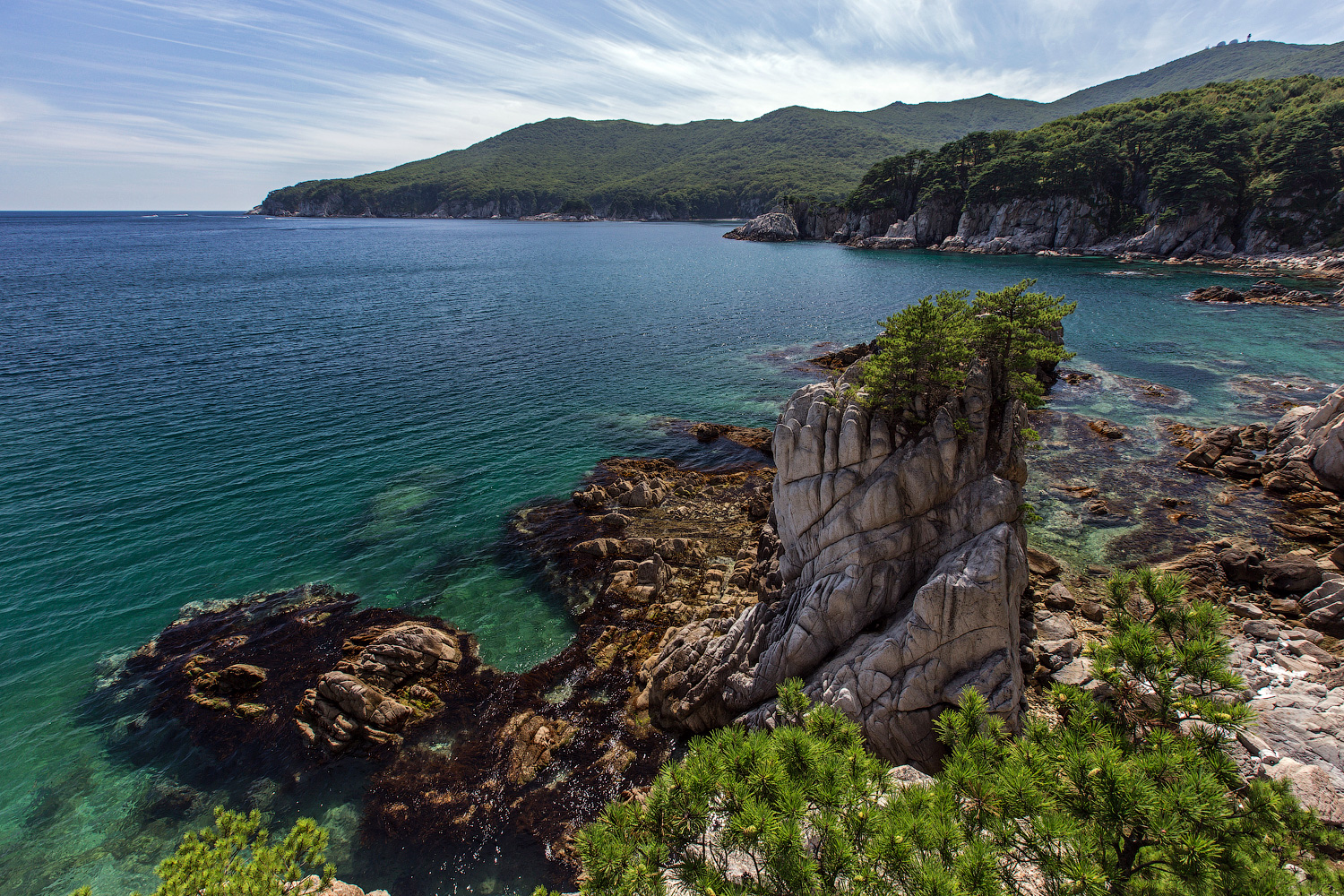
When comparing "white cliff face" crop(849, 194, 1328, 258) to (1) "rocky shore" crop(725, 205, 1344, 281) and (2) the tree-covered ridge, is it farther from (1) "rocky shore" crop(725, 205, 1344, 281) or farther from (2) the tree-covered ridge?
(2) the tree-covered ridge

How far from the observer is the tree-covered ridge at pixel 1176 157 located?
10412 centimetres

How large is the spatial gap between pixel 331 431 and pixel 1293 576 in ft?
194

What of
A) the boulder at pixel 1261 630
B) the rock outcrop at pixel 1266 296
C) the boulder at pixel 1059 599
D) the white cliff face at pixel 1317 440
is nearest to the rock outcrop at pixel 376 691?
the boulder at pixel 1059 599

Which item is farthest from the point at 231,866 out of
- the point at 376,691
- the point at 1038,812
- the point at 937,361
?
the point at 937,361

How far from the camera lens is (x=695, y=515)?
34.3 m

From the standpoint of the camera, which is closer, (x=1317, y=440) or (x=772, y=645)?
(x=772, y=645)

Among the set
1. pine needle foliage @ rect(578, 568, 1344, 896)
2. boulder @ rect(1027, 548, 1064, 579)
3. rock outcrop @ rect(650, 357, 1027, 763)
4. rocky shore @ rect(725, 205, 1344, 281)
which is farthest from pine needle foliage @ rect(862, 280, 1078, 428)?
rocky shore @ rect(725, 205, 1344, 281)

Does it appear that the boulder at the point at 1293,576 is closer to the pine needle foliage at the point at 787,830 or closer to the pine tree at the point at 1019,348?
the pine tree at the point at 1019,348

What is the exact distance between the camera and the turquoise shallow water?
20422 millimetres

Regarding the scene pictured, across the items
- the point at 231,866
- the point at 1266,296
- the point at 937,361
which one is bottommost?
the point at 231,866

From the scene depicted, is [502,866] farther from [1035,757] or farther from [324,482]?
[324,482]

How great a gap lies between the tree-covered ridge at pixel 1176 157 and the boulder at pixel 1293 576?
126611mm

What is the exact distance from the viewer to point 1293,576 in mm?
24375

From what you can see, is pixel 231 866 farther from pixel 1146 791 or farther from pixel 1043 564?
pixel 1043 564
